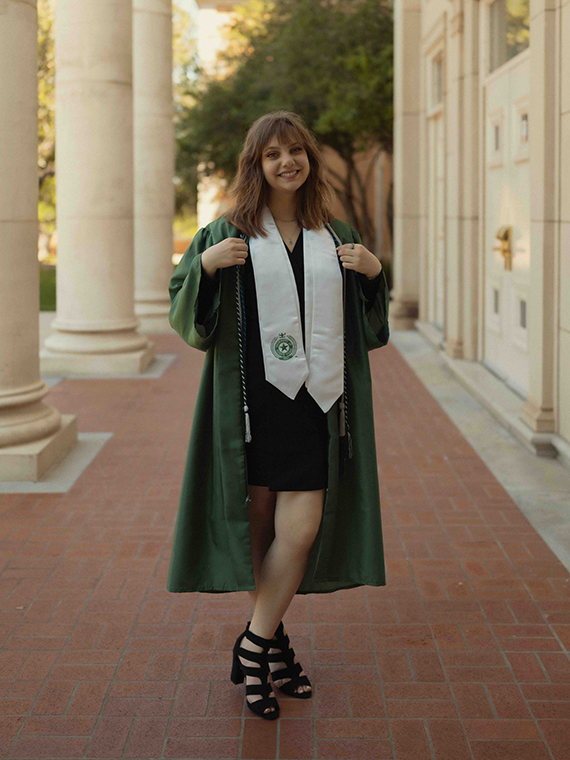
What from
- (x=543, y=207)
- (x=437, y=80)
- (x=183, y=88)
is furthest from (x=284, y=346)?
(x=183, y=88)

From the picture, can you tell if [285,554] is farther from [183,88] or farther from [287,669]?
[183,88]

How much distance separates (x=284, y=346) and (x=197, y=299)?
31 cm

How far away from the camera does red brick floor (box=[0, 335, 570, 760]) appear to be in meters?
3.04

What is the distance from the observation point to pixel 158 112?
1459 cm

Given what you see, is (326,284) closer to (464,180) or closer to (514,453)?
(514,453)

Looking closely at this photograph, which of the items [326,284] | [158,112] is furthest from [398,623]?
[158,112]

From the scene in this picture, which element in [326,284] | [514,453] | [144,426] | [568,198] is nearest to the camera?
[326,284]

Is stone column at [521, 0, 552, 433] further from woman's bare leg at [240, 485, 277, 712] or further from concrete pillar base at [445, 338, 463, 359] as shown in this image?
woman's bare leg at [240, 485, 277, 712]

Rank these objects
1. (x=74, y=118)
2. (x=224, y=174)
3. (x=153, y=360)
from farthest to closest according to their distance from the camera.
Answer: (x=224, y=174)
(x=153, y=360)
(x=74, y=118)

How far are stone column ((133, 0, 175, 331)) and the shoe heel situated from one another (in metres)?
11.3

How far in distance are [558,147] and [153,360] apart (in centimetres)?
614

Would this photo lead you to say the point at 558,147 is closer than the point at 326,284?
No

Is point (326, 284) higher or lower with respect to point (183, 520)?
higher

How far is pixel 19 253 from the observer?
19.4 feet
